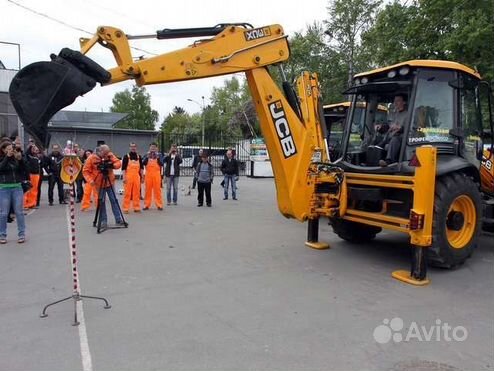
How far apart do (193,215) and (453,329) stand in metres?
8.10

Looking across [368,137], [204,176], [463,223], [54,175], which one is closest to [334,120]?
[204,176]

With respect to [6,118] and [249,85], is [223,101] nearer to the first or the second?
[6,118]

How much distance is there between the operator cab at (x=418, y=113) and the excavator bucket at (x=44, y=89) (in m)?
4.22

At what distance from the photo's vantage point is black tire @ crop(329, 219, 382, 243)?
25.8 ft

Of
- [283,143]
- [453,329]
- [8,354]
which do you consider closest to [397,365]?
[453,329]

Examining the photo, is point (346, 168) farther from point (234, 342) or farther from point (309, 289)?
point (234, 342)

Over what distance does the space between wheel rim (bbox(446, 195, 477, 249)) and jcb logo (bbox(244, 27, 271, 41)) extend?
373 centimetres

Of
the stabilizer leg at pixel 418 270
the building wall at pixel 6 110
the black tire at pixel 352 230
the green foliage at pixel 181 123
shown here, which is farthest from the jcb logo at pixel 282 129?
the green foliage at pixel 181 123

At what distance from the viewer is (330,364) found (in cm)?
365

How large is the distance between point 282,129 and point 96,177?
5130 mm

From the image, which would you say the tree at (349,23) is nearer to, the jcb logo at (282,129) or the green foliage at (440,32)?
the green foliage at (440,32)

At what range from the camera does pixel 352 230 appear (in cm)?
792

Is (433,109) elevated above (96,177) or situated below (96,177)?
above

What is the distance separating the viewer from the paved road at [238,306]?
3770 millimetres
